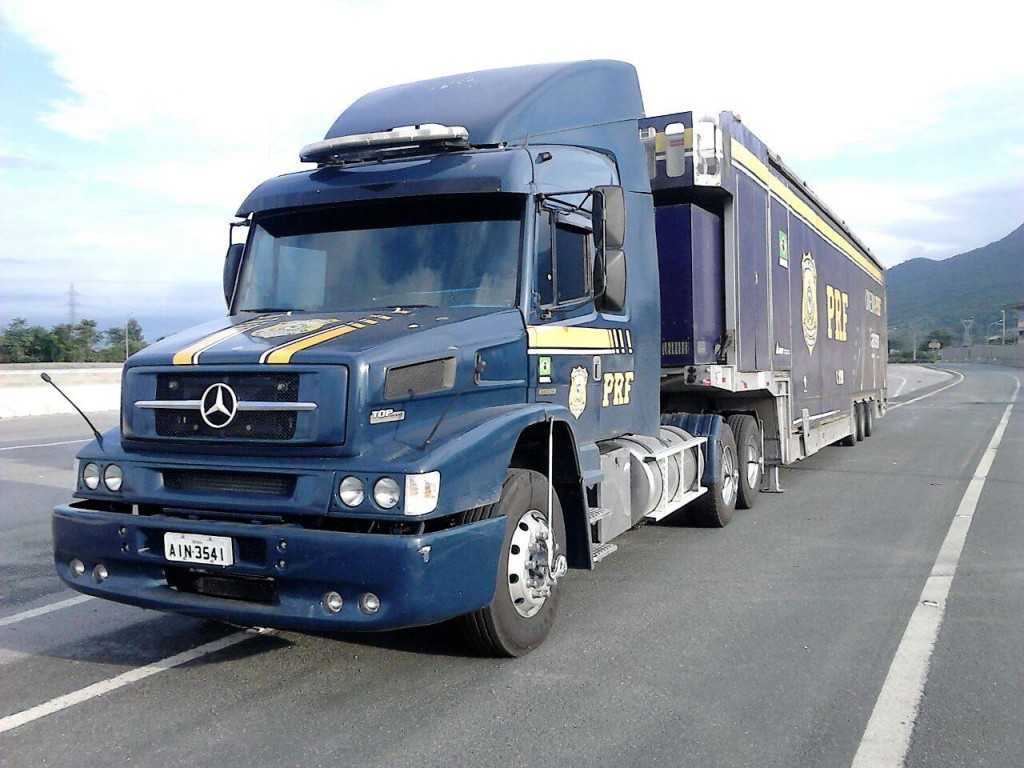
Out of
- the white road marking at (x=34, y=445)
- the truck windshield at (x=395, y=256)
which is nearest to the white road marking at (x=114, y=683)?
the truck windshield at (x=395, y=256)

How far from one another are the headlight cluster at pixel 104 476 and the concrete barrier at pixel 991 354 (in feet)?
313

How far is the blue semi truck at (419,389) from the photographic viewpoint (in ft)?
13.4

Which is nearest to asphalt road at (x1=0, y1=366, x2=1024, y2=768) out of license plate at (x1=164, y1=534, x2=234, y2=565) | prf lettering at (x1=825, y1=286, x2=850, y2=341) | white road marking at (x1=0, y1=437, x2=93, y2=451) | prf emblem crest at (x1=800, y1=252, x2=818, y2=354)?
license plate at (x1=164, y1=534, x2=234, y2=565)

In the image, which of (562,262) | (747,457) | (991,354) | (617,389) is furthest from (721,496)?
(991,354)

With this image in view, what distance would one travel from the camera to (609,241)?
525cm

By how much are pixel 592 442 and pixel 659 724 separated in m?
2.28

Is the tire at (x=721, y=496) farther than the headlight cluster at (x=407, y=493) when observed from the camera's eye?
Yes

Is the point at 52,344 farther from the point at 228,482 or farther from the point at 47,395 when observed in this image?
the point at 228,482

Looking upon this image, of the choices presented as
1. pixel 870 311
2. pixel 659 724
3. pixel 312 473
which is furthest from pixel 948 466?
pixel 312 473

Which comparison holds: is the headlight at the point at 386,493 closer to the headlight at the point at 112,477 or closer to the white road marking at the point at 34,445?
the headlight at the point at 112,477

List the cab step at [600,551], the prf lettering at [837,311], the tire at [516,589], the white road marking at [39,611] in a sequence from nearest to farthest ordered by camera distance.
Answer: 1. the tire at [516,589]
2. the cab step at [600,551]
3. the white road marking at [39,611]
4. the prf lettering at [837,311]

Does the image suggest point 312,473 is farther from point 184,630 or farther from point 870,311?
point 870,311

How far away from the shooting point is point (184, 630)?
5.39m

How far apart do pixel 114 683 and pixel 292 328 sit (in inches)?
77.1
